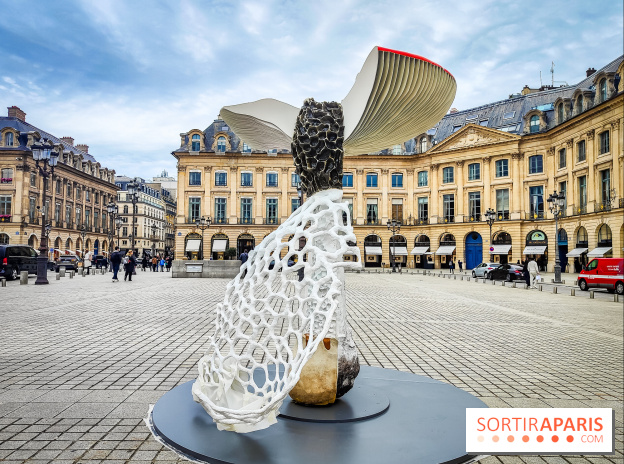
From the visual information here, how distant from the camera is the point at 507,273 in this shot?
2873 cm

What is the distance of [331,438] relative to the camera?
3379 mm

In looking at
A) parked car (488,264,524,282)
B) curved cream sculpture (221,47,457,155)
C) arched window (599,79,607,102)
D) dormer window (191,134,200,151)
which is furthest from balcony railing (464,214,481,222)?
curved cream sculpture (221,47,457,155)

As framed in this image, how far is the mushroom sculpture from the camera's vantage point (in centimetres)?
344

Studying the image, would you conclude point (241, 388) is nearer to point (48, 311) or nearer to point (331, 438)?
point (331, 438)

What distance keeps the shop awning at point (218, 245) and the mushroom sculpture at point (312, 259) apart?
4880 centimetres

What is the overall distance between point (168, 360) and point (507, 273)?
26.4 m

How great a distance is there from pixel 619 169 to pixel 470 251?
56.6ft

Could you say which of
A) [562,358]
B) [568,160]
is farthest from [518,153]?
[562,358]

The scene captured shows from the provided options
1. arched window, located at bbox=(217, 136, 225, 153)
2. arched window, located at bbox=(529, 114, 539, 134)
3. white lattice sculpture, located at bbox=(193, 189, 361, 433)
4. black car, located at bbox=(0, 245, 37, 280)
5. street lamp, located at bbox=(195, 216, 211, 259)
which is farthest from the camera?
arched window, located at bbox=(217, 136, 225, 153)

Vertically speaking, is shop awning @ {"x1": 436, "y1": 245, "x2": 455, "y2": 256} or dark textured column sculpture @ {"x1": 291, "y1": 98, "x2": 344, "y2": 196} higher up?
dark textured column sculpture @ {"x1": 291, "y1": 98, "x2": 344, "y2": 196}

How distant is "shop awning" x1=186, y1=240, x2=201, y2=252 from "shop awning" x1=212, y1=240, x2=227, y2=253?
1743 millimetres

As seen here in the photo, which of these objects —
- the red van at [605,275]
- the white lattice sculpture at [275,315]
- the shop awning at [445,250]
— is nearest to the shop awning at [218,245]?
the shop awning at [445,250]

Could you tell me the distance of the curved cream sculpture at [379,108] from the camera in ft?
13.3

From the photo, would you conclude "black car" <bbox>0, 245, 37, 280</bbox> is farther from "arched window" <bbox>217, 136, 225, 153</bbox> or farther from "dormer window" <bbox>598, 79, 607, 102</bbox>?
"dormer window" <bbox>598, 79, 607, 102</bbox>
